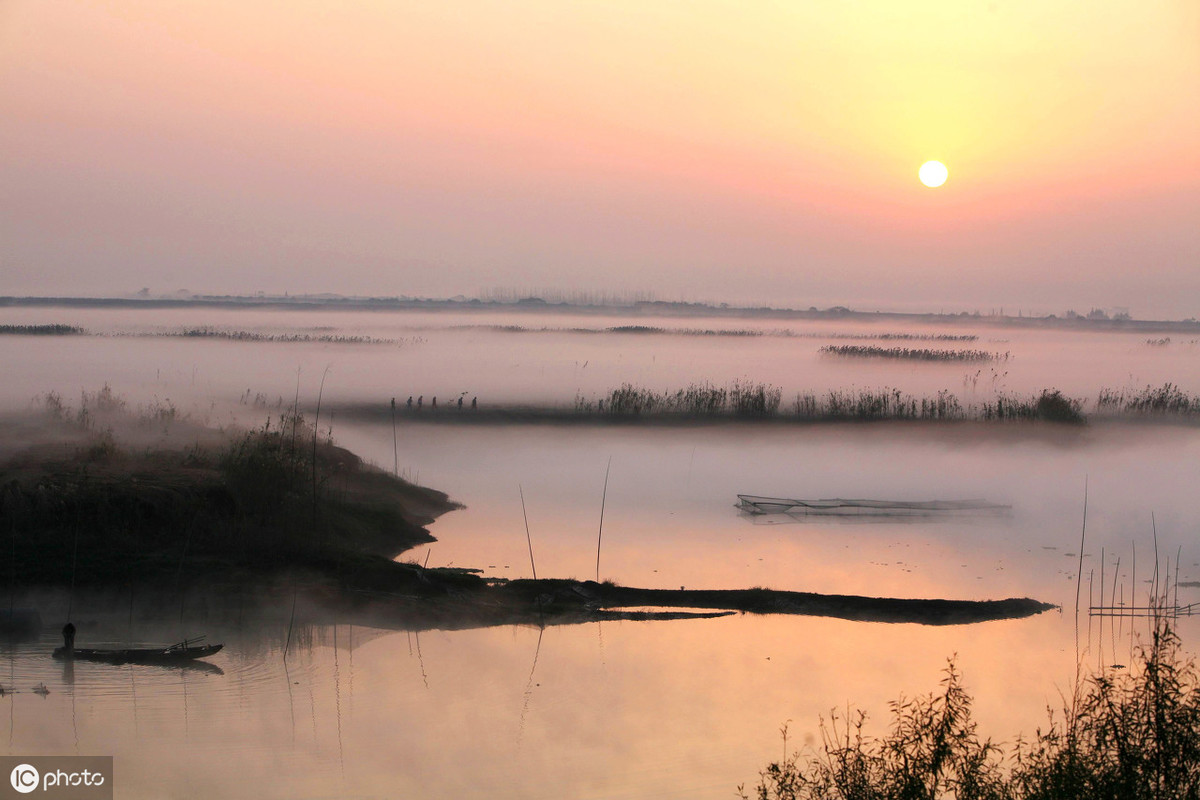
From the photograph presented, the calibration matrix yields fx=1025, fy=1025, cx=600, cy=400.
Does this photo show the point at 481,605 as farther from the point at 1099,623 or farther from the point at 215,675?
the point at 1099,623

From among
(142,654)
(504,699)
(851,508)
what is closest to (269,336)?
(851,508)

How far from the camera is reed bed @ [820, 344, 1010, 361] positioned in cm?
5044

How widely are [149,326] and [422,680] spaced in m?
57.5

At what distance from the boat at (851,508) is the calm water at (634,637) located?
595 millimetres

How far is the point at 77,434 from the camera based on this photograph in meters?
16.2

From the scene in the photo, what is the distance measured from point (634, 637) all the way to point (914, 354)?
44.4 metres

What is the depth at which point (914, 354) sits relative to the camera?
52344mm

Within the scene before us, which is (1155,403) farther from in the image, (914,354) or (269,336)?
(269,336)

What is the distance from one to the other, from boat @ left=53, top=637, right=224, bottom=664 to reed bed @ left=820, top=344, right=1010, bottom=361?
145 ft

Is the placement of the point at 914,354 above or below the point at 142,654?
above

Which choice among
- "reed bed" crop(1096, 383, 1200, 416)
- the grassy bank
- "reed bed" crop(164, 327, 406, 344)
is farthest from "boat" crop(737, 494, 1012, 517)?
"reed bed" crop(164, 327, 406, 344)

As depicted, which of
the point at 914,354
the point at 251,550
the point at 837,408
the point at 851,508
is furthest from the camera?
the point at 914,354

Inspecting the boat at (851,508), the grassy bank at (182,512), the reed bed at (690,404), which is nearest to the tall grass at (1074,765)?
the grassy bank at (182,512)

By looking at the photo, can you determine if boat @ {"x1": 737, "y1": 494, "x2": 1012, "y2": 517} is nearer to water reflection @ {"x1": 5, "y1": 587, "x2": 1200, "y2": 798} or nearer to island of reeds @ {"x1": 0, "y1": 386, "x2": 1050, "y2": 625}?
island of reeds @ {"x1": 0, "y1": 386, "x2": 1050, "y2": 625}
